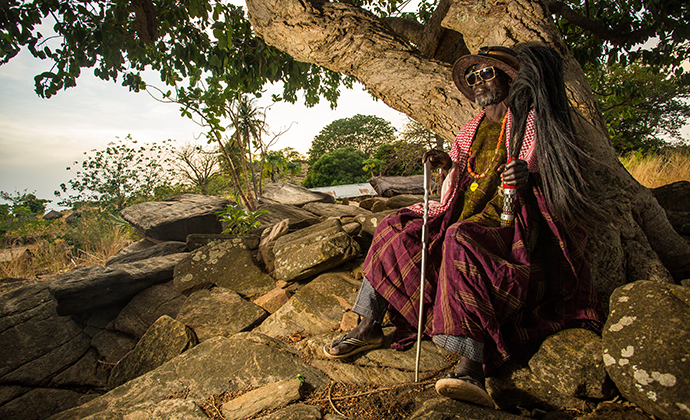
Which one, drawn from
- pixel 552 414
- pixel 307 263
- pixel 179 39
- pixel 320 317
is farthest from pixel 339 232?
pixel 179 39

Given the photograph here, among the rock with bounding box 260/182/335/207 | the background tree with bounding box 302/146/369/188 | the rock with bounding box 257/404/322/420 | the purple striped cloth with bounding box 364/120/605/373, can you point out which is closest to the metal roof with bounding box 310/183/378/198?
the rock with bounding box 260/182/335/207

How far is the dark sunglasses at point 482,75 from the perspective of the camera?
235 cm

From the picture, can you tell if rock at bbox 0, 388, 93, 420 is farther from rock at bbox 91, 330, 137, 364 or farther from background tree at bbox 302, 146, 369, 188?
background tree at bbox 302, 146, 369, 188

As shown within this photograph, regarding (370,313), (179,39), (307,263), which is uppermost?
(179,39)

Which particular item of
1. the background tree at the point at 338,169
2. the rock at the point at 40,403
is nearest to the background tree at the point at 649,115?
the background tree at the point at 338,169

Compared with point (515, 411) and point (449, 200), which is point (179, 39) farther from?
point (515, 411)

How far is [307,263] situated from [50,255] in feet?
25.2

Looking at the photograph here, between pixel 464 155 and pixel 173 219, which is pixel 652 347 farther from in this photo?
pixel 173 219

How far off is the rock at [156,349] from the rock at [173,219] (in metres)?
3.21

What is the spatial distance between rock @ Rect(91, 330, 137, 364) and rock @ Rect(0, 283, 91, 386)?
14 centimetres

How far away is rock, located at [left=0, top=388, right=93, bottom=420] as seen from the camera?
297 cm

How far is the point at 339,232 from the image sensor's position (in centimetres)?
356

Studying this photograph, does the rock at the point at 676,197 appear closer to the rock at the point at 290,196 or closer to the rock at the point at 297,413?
the rock at the point at 297,413

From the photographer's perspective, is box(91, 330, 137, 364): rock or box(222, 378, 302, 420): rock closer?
box(222, 378, 302, 420): rock
